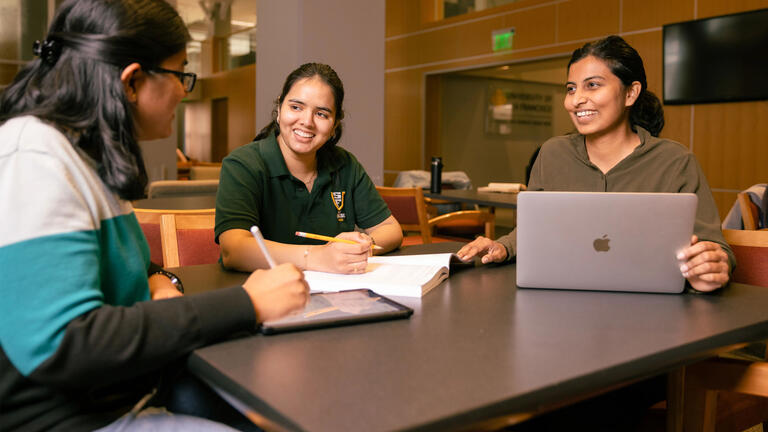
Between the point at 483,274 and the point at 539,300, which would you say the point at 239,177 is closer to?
the point at 483,274

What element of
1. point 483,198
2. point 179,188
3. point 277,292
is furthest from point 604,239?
point 179,188

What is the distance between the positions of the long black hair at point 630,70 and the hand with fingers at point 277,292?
51.4 inches

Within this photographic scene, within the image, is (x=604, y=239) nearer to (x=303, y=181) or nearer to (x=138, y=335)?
(x=138, y=335)

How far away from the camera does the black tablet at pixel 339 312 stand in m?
1.00

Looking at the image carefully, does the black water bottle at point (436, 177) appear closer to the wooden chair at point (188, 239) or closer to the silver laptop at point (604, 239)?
the wooden chair at point (188, 239)

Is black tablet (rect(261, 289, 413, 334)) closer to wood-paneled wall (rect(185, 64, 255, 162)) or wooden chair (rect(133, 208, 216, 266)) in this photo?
wooden chair (rect(133, 208, 216, 266))

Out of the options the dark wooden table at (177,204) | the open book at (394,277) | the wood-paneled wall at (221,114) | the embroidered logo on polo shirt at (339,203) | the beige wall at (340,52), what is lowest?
the open book at (394,277)

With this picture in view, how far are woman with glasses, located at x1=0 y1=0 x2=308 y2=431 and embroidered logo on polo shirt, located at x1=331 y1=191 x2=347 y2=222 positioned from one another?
0.96 meters

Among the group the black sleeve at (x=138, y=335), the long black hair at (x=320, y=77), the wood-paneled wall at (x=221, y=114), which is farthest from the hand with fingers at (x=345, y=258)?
the wood-paneled wall at (x=221, y=114)

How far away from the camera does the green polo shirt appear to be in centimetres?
175

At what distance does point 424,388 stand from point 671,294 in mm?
807

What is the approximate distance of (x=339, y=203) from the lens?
6.72ft

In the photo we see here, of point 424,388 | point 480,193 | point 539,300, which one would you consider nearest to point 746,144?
point 480,193

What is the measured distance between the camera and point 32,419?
0.85 meters
